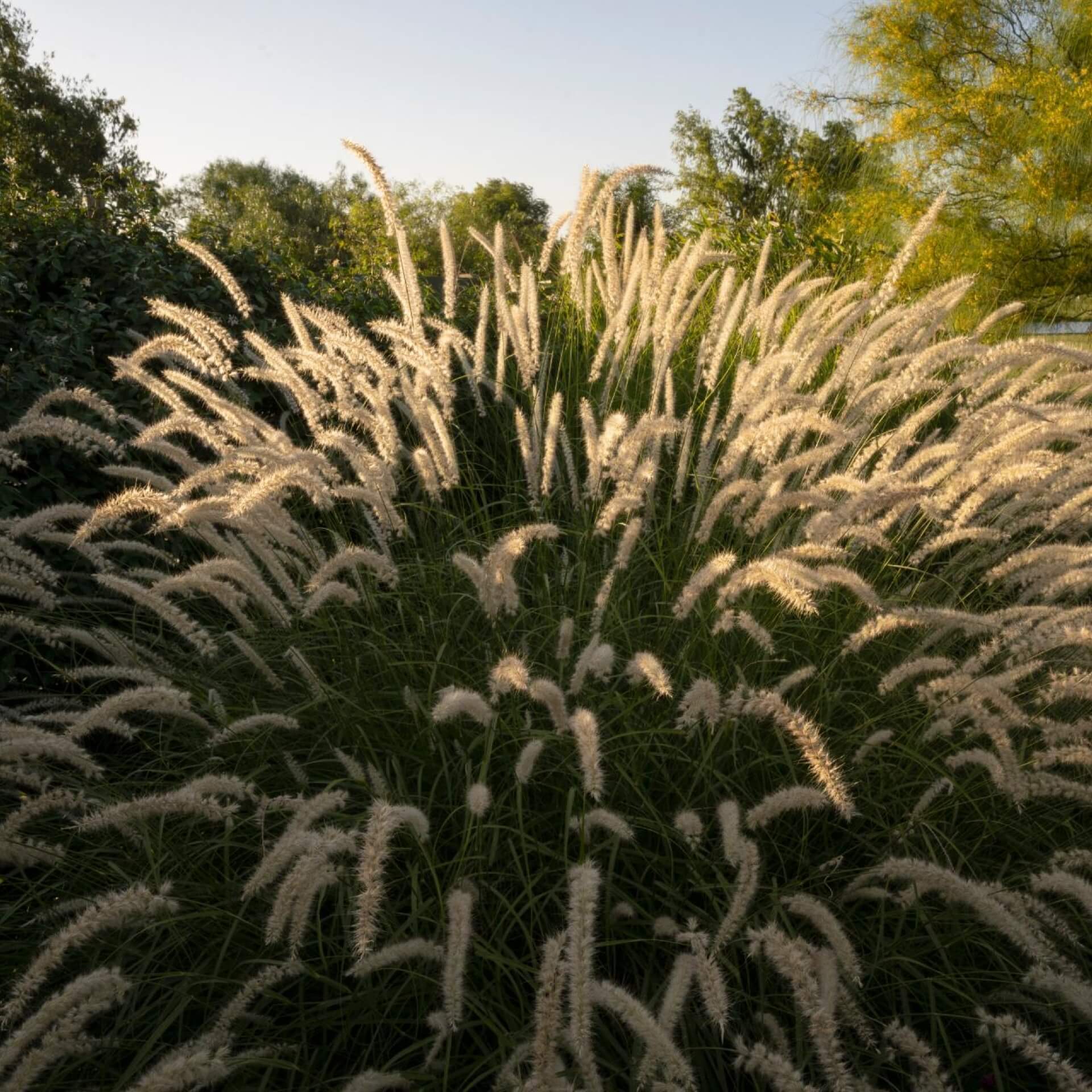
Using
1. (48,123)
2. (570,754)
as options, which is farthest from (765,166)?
(570,754)

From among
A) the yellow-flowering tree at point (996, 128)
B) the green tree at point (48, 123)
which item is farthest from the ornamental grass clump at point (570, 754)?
the green tree at point (48, 123)

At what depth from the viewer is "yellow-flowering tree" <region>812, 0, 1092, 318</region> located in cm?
1496

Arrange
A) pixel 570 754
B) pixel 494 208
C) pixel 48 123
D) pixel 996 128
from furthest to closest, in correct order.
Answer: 1. pixel 494 208
2. pixel 48 123
3. pixel 996 128
4. pixel 570 754

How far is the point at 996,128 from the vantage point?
1572 centimetres

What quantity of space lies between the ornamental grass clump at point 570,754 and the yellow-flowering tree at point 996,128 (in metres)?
12.1

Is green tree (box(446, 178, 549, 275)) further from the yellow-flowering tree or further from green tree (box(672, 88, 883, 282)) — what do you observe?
the yellow-flowering tree

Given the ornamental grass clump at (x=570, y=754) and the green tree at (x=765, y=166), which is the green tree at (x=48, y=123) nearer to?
the green tree at (x=765, y=166)

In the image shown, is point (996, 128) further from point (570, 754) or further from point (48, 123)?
point (48, 123)

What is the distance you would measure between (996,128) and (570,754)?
16.3 meters

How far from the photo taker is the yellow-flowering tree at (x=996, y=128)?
1496 centimetres

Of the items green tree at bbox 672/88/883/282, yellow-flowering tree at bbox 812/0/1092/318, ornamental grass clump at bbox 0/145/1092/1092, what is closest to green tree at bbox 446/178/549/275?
green tree at bbox 672/88/883/282

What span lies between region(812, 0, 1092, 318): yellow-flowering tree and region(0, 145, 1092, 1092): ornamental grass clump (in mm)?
12120

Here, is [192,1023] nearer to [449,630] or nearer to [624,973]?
[624,973]

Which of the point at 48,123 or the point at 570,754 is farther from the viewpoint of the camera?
the point at 48,123
